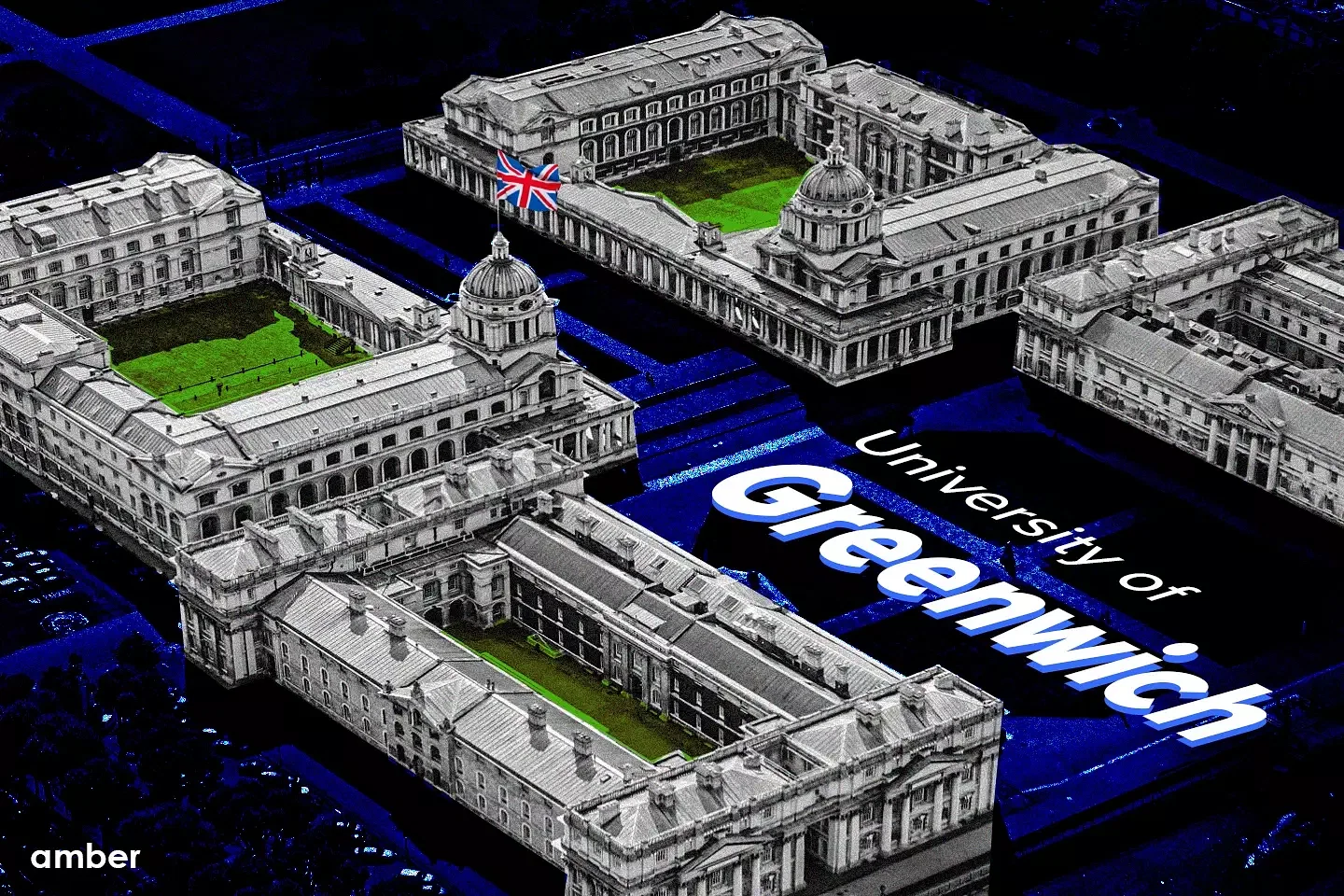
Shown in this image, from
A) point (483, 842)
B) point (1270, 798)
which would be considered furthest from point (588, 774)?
point (1270, 798)

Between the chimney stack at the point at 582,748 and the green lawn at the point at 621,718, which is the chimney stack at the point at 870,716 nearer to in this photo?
the green lawn at the point at 621,718

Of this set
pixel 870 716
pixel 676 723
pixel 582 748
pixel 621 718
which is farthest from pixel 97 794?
pixel 870 716

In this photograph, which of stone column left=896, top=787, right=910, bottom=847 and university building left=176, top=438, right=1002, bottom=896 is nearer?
university building left=176, top=438, right=1002, bottom=896

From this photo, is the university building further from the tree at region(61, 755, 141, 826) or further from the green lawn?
the tree at region(61, 755, 141, 826)

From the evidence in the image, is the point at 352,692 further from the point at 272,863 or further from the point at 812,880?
the point at 812,880

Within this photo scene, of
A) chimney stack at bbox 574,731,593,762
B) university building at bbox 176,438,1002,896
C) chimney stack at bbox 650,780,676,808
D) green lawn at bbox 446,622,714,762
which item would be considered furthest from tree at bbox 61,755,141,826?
chimney stack at bbox 650,780,676,808

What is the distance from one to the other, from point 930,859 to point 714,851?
61.2 feet

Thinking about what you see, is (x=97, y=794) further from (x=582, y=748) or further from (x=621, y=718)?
(x=621, y=718)

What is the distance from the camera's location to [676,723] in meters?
195

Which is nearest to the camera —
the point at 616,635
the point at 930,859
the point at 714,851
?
the point at 714,851

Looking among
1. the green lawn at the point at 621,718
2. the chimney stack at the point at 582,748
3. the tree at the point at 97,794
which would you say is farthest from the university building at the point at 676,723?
the tree at the point at 97,794

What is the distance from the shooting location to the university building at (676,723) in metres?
171

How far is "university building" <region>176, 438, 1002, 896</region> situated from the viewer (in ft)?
560

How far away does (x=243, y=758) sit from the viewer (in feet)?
632
